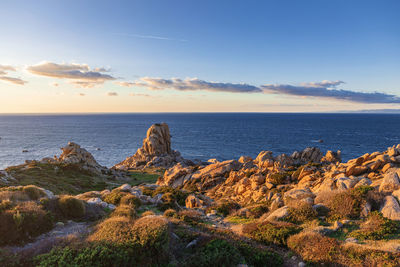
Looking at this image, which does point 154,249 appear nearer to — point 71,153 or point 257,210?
point 257,210

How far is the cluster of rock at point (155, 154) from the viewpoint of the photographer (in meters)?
79.7

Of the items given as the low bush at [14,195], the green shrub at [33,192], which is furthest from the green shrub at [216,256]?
the green shrub at [33,192]

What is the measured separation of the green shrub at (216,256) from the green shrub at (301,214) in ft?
21.4

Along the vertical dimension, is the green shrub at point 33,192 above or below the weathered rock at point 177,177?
above

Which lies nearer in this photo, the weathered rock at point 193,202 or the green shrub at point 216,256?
the green shrub at point 216,256

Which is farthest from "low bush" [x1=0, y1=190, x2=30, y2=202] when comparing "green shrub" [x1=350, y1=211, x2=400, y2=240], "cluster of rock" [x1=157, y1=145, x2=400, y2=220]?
"green shrub" [x1=350, y1=211, x2=400, y2=240]

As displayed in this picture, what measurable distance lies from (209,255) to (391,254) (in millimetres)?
7523

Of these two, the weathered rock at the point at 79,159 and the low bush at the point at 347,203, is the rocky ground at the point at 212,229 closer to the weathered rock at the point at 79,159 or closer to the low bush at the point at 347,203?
the low bush at the point at 347,203

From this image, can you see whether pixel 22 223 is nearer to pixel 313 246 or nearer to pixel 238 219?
pixel 238 219

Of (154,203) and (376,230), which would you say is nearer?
(376,230)

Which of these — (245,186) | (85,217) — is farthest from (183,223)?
(245,186)

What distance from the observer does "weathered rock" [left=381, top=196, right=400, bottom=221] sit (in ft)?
42.0

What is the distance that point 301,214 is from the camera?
1481 cm

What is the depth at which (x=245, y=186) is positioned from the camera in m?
30.6
